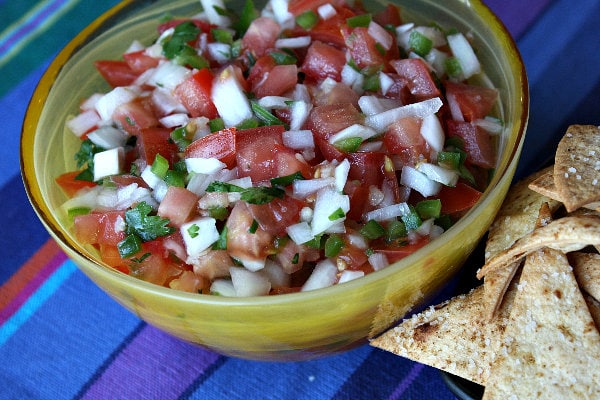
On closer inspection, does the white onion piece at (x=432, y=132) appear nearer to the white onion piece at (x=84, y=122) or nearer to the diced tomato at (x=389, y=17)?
the diced tomato at (x=389, y=17)


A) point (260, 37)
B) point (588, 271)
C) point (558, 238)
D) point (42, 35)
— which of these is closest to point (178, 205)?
point (260, 37)

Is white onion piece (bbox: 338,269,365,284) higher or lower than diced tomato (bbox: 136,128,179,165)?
lower

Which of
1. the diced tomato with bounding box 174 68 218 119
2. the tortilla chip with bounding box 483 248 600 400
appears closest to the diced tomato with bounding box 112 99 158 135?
the diced tomato with bounding box 174 68 218 119

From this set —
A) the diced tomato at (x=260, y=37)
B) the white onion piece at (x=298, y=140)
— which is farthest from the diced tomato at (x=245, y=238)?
the diced tomato at (x=260, y=37)

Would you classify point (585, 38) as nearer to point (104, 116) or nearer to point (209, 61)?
point (209, 61)

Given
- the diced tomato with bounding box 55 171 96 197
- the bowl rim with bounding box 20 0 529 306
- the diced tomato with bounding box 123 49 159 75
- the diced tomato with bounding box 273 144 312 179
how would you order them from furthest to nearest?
Answer: the diced tomato with bounding box 123 49 159 75, the diced tomato with bounding box 55 171 96 197, the diced tomato with bounding box 273 144 312 179, the bowl rim with bounding box 20 0 529 306

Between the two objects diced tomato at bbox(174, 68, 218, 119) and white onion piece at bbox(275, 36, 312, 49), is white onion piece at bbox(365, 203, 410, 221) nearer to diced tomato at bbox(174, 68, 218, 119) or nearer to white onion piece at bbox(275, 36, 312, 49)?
diced tomato at bbox(174, 68, 218, 119)

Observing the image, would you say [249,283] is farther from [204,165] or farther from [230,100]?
[230,100]

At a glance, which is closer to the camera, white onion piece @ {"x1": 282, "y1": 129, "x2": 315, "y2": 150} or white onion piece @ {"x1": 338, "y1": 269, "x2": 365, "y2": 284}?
white onion piece @ {"x1": 338, "y1": 269, "x2": 365, "y2": 284}
